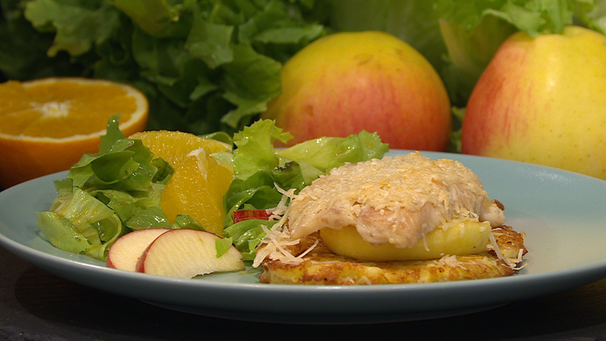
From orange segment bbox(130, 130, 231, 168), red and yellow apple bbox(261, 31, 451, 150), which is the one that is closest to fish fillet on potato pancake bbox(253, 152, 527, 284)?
orange segment bbox(130, 130, 231, 168)

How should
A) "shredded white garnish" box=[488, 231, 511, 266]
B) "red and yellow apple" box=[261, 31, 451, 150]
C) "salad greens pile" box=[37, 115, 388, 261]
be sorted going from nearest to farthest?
"shredded white garnish" box=[488, 231, 511, 266] → "salad greens pile" box=[37, 115, 388, 261] → "red and yellow apple" box=[261, 31, 451, 150]

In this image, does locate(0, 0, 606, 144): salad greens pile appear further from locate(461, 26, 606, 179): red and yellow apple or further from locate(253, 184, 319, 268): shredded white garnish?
locate(253, 184, 319, 268): shredded white garnish

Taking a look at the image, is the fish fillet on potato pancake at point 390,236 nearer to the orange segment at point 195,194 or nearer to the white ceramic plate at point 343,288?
the white ceramic plate at point 343,288

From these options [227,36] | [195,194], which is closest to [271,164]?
[195,194]

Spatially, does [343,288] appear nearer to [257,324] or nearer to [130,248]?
[257,324]

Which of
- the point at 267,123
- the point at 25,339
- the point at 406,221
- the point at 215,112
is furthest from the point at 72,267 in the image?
the point at 215,112
